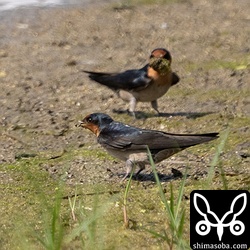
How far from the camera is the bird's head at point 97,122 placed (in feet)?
24.6

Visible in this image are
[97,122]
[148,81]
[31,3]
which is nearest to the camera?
[97,122]

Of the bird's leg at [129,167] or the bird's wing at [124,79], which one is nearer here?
the bird's leg at [129,167]

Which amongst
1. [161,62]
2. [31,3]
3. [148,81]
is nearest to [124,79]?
[148,81]

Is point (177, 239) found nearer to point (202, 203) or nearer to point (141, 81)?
point (202, 203)

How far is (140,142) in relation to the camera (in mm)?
7168

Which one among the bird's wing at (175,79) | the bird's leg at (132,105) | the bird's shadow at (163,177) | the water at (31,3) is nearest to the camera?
the bird's shadow at (163,177)

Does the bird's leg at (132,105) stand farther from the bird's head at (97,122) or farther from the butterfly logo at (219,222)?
the butterfly logo at (219,222)

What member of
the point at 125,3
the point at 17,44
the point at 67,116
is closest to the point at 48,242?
the point at 67,116

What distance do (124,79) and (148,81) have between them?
249 mm

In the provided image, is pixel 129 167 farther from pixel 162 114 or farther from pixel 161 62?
pixel 161 62

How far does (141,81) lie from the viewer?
30.5ft

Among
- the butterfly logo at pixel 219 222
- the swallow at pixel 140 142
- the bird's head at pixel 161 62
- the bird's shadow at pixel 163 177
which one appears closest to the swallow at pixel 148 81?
the bird's head at pixel 161 62

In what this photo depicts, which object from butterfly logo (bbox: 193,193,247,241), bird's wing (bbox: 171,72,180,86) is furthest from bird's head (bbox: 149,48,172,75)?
butterfly logo (bbox: 193,193,247,241)

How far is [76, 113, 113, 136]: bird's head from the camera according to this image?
749 centimetres
